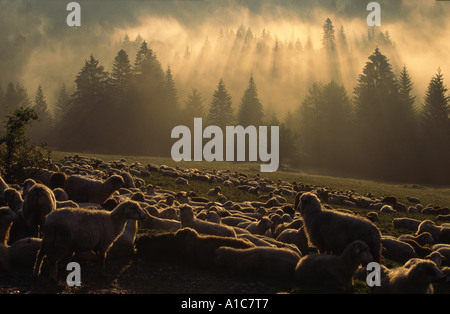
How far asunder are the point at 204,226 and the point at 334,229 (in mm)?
4649

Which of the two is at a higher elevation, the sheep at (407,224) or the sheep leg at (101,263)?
the sheep leg at (101,263)

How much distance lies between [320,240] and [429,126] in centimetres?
7717

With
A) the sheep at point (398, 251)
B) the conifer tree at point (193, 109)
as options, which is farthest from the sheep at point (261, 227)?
the conifer tree at point (193, 109)

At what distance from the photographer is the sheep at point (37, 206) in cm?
1127

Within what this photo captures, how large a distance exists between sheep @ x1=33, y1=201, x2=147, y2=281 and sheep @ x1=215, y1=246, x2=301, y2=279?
2707 mm

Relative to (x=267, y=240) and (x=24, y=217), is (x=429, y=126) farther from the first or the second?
Answer: (x=24, y=217)

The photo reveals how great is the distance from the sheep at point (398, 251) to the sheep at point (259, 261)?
5.34m

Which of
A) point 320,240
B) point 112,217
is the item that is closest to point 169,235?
point 112,217

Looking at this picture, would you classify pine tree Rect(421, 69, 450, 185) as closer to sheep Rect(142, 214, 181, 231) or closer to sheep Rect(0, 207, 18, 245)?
sheep Rect(142, 214, 181, 231)

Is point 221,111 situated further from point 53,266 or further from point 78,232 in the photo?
point 53,266

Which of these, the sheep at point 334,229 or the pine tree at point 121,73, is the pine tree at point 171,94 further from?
the sheep at point 334,229

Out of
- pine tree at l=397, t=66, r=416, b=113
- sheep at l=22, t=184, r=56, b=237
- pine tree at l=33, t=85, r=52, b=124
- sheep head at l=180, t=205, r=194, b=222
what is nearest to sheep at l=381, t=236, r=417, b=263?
sheep head at l=180, t=205, r=194, b=222

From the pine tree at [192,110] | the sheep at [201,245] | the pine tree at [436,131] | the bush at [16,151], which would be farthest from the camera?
the pine tree at [192,110]

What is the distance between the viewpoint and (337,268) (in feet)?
30.5
